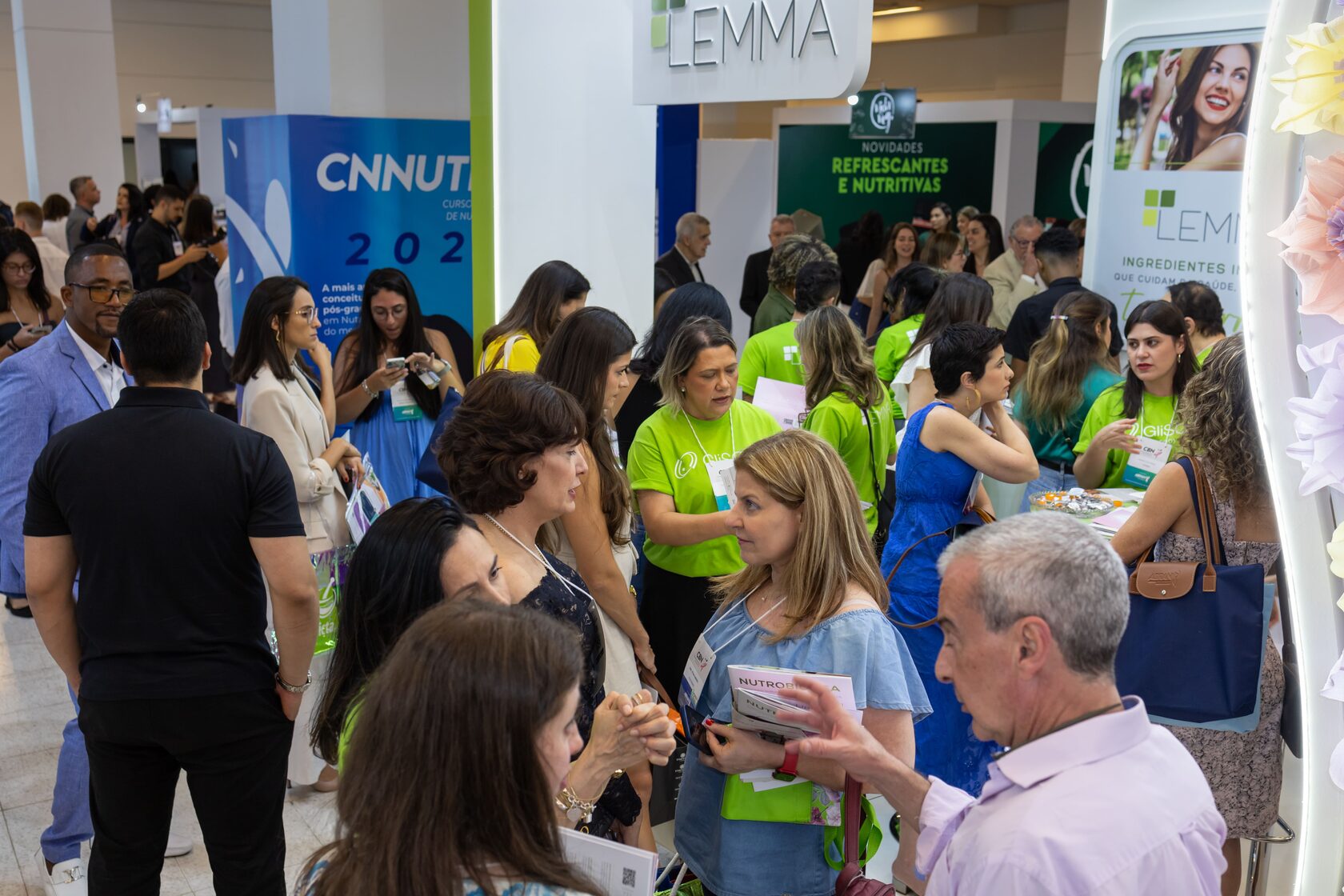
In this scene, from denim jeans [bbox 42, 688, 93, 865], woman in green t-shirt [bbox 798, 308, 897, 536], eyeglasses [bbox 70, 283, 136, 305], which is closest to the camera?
denim jeans [bbox 42, 688, 93, 865]

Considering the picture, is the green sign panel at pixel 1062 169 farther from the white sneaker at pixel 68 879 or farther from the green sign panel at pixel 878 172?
the white sneaker at pixel 68 879

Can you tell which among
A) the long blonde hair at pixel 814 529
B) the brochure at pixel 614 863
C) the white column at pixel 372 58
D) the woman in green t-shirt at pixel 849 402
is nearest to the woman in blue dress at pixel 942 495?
the woman in green t-shirt at pixel 849 402

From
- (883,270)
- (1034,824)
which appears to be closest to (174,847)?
(1034,824)

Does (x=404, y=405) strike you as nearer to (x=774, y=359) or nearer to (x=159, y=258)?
(x=774, y=359)

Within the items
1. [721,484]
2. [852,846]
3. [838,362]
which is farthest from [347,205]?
[852,846]

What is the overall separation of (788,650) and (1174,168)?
14.7 feet

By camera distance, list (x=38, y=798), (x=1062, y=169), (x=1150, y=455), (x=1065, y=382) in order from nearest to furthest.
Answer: (x=38, y=798)
(x=1150, y=455)
(x=1065, y=382)
(x=1062, y=169)

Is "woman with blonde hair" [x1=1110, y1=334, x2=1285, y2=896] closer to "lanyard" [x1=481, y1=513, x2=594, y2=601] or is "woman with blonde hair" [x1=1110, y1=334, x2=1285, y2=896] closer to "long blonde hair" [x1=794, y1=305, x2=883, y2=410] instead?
"lanyard" [x1=481, y1=513, x2=594, y2=601]

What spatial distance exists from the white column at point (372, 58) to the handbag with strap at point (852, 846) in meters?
4.25

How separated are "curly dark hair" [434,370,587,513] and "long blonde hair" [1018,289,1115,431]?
2776mm

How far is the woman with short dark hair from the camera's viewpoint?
214cm

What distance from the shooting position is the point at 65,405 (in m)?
3.02

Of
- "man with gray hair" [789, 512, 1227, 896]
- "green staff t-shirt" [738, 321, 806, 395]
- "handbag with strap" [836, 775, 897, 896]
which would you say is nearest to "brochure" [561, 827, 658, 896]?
"man with gray hair" [789, 512, 1227, 896]

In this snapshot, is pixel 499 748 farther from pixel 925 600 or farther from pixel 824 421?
pixel 824 421
